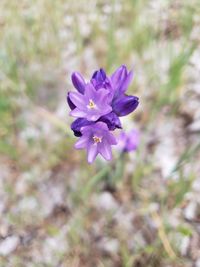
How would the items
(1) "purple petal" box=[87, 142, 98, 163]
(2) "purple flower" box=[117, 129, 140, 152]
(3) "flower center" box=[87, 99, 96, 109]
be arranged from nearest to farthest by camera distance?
(3) "flower center" box=[87, 99, 96, 109]
(1) "purple petal" box=[87, 142, 98, 163]
(2) "purple flower" box=[117, 129, 140, 152]

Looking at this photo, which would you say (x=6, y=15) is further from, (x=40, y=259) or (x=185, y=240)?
(x=185, y=240)

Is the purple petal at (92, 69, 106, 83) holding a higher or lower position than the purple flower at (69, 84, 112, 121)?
higher

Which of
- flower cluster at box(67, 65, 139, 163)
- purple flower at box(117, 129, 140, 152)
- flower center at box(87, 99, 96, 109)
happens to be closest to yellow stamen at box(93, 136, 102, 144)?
flower cluster at box(67, 65, 139, 163)

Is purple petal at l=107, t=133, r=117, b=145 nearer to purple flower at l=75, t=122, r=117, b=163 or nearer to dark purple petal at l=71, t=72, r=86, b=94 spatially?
purple flower at l=75, t=122, r=117, b=163

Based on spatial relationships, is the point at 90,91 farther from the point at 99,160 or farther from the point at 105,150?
the point at 99,160

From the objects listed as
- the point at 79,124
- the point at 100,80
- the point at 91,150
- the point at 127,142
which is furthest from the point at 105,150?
the point at 127,142

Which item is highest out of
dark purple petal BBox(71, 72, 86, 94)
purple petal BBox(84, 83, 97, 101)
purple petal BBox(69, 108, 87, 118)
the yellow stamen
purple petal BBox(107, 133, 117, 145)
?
dark purple petal BBox(71, 72, 86, 94)

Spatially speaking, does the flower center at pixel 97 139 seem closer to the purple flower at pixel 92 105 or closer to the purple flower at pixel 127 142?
the purple flower at pixel 92 105

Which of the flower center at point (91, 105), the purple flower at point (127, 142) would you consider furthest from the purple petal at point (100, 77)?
the purple flower at point (127, 142)
